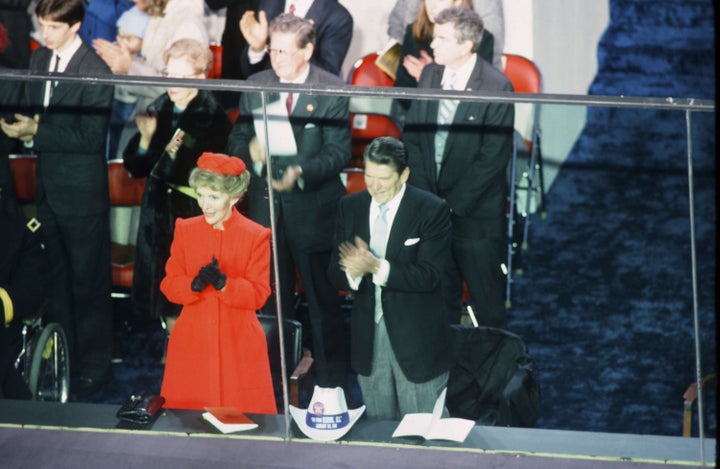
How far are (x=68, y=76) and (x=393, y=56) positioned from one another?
7.96 feet

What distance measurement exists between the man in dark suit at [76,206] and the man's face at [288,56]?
1038 millimetres

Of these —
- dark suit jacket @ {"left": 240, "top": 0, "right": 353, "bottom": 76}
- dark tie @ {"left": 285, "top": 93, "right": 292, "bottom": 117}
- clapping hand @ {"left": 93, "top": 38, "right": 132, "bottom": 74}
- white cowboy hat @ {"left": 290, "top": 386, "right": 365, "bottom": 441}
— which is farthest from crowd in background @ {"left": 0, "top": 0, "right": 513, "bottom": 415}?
clapping hand @ {"left": 93, "top": 38, "right": 132, "bottom": 74}

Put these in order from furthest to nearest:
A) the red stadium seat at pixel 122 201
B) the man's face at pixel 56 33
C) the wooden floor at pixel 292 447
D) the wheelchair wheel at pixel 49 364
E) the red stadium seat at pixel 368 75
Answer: the red stadium seat at pixel 368 75 → the man's face at pixel 56 33 → the wheelchair wheel at pixel 49 364 → the red stadium seat at pixel 122 201 → the wooden floor at pixel 292 447

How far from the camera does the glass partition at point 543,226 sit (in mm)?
3189

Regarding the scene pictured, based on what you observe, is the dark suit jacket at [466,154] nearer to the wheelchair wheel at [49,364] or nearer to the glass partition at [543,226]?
the glass partition at [543,226]

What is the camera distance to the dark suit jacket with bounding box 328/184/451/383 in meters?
3.18

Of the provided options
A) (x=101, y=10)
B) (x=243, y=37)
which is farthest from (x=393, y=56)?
(x=101, y=10)

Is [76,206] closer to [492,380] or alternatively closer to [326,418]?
[326,418]

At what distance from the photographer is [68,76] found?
304cm

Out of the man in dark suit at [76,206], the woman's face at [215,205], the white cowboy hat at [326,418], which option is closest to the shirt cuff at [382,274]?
the white cowboy hat at [326,418]

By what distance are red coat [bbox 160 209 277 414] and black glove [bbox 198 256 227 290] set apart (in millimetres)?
16

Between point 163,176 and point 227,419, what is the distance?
2.42 feet

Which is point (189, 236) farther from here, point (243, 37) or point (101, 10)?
point (101, 10)

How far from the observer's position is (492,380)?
3.59 meters
